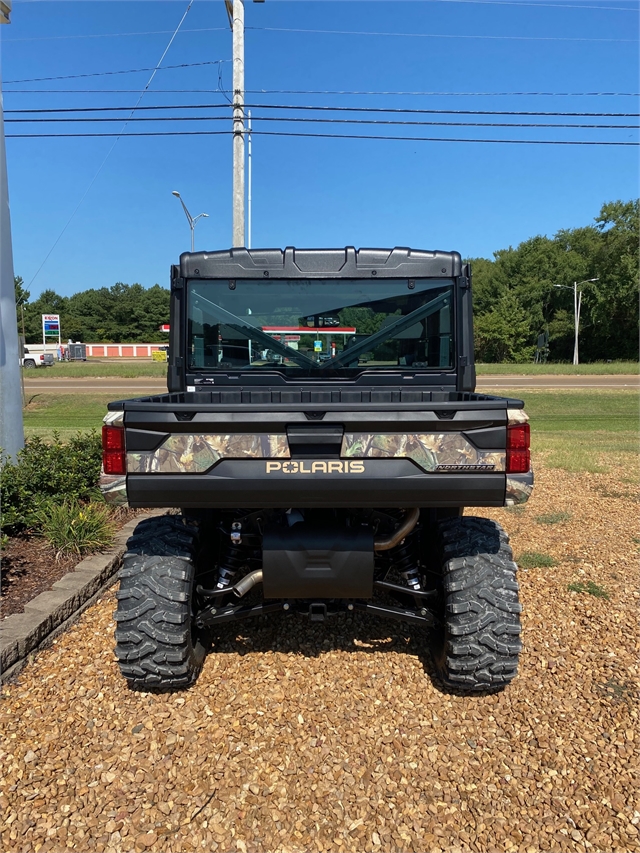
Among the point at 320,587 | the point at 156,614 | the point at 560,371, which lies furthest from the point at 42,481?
the point at 560,371

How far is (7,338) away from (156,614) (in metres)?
4.23

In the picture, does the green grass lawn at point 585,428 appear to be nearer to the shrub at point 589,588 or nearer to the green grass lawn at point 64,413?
the shrub at point 589,588

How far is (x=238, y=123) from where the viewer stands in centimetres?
1164

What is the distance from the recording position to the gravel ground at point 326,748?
6.76ft

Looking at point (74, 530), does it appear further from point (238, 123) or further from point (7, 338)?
point (238, 123)

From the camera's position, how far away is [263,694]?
114 inches

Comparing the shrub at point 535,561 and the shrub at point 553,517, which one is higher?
the shrub at point 553,517

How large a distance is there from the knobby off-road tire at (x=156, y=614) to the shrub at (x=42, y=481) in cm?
190

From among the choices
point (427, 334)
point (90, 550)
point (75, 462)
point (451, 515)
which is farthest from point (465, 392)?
point (75, 462)

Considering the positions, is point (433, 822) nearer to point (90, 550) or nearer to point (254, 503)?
point (254, 503)

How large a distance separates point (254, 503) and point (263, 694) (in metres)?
1.09

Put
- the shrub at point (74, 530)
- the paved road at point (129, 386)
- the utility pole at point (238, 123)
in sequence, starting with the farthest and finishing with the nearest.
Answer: the paved road at point (129, 386)
the utility pole at point (238, 123)
the shrub at point (74, 530)

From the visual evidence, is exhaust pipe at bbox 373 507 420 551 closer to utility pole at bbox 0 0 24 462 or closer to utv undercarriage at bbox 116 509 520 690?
utv undercarriage at bbox 116 509 520 690

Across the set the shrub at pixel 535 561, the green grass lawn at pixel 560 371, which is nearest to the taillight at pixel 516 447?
the shrub at pixel 535 561
